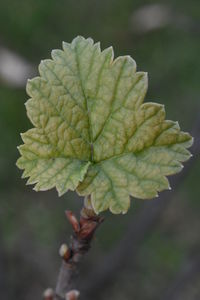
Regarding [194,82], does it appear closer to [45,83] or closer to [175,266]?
[175,266]

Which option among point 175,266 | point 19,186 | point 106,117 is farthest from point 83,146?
point 19,186

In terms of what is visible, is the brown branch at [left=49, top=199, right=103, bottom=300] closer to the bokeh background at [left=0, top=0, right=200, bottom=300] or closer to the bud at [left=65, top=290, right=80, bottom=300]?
the bud at [left=65, top=290, right=80, bottom=300]

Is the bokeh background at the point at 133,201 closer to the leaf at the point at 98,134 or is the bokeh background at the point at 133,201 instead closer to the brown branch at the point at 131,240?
the brown branch at the point at 131,240

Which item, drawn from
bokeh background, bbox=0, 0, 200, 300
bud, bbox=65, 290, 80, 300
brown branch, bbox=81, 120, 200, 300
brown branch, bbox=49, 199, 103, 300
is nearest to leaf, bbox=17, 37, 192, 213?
brown branch, bbox=49, 199, 103, 300

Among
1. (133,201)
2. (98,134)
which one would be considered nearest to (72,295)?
(98,134)

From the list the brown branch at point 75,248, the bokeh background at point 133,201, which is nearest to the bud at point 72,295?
the brown branch at point 75,248

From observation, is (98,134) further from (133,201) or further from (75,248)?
(133,201)
